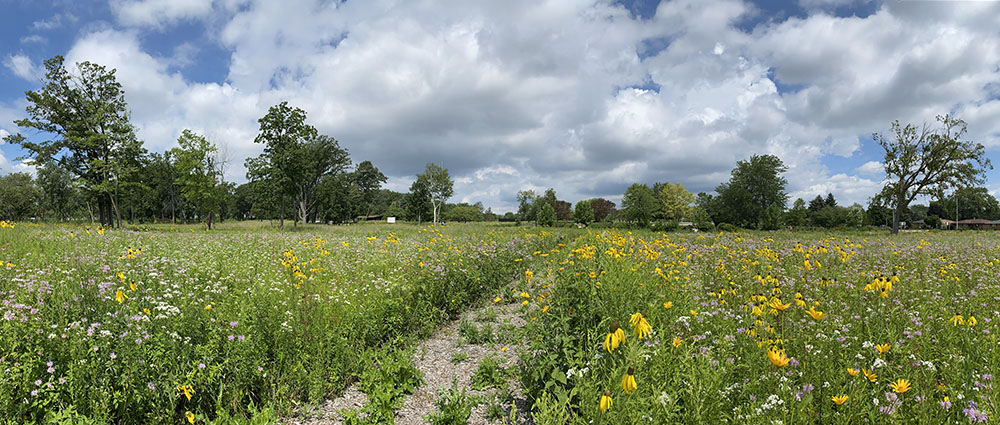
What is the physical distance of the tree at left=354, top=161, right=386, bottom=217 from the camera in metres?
67.8

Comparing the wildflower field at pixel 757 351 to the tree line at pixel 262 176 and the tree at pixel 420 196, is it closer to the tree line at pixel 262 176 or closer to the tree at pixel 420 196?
the tree line at pixel 262 176

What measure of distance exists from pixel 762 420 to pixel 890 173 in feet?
136

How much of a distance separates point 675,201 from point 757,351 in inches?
3129

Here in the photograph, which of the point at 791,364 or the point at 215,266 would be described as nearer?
the point at 791,364

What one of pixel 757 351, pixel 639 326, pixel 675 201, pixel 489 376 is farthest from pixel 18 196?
pixel 675 201

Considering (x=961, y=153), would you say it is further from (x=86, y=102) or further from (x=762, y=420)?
(x=86, y=102)

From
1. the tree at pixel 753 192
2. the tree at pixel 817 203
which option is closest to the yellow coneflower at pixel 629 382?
the tree at pixel 753 192

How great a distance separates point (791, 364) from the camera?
2963mm

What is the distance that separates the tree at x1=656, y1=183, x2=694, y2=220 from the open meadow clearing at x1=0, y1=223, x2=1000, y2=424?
72075 millimetres

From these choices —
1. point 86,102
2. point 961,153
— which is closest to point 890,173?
point 961,153

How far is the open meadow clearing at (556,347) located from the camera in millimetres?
2453

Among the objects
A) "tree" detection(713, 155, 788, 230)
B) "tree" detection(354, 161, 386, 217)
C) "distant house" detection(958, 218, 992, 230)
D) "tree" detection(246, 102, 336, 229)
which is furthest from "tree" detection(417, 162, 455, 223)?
"distant house" detection(958, 218, 992, 230)

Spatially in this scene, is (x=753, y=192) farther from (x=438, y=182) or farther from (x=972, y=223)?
(x=972, y=223)

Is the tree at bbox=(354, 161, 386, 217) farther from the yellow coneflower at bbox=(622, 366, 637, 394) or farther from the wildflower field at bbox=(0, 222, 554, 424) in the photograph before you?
the yellow coneflower at bbox=(622, 366, 637, 394)
